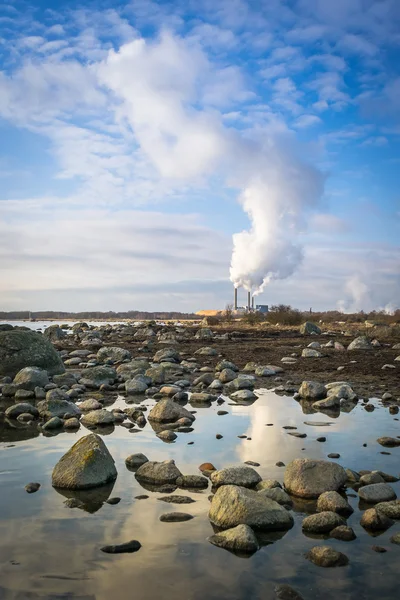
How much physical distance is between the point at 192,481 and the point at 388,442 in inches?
132

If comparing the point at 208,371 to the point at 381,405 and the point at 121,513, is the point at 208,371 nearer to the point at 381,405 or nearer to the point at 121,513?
the point at 381,405

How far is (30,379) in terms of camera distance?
11.7 m

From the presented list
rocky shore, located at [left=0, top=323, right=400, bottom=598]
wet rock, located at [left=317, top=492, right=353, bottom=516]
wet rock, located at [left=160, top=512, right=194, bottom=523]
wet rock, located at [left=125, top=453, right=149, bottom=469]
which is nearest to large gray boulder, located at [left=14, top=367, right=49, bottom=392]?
rocky shore, located at [left=0, top=323, right=400, bottom=598]

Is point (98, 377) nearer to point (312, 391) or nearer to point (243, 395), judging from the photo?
point (243, 395)

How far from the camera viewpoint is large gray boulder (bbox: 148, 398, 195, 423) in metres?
8.96


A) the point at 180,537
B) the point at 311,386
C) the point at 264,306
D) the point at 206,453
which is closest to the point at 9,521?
the point at 180,537

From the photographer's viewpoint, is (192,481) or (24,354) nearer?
(192,481)

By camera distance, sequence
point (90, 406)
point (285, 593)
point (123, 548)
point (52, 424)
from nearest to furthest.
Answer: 1. point (285, 593)
2. point (123, 548)
3. point (52, 424)
4. point (90, 406)

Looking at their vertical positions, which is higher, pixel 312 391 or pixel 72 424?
pixel 312 391

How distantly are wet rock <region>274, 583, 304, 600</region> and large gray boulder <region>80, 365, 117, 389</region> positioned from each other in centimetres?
967

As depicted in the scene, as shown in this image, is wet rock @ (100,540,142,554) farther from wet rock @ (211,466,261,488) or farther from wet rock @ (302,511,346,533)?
wet rock @ (211,466,261,488)

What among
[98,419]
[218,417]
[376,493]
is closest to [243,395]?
[218,417]

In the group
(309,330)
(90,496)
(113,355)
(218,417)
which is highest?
(309,330)

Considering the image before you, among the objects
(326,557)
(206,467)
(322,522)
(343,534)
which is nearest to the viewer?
(326,557)
